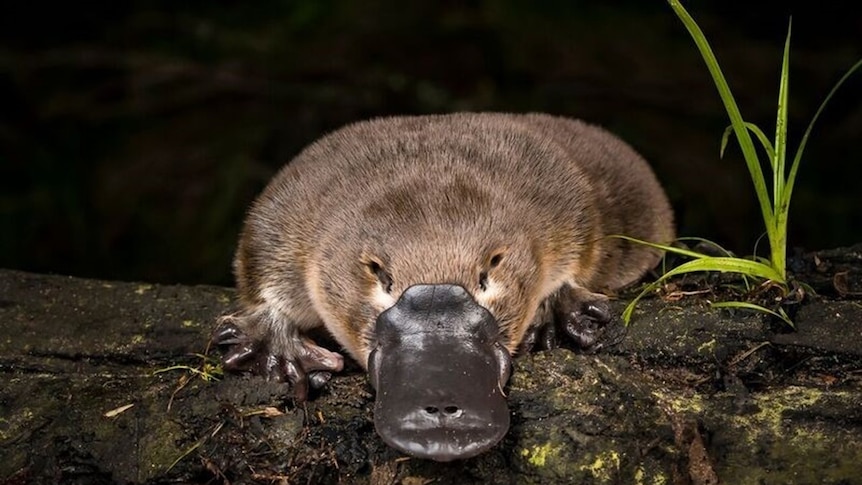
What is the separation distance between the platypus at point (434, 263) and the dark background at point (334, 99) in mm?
1815

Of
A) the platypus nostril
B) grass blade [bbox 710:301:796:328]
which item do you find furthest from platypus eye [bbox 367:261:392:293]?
grass blade [bbox 710:301:796:328]

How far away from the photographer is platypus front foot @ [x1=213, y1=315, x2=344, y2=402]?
2.80 metres

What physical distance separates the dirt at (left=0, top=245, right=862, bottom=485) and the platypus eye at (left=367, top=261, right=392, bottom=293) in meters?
0.24

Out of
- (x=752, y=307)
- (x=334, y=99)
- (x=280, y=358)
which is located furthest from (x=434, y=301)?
(x=334, y=99)

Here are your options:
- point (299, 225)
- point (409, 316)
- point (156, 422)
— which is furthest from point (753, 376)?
point (156, 422)

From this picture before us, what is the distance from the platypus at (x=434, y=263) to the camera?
238 cm

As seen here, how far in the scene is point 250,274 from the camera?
121 inches

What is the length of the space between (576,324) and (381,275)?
546mm

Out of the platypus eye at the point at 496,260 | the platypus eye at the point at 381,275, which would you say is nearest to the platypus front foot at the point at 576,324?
the platypus eye at the point at 496,260

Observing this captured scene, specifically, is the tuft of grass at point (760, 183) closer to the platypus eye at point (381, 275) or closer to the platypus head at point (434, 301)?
the platypus head at point (434, 301)

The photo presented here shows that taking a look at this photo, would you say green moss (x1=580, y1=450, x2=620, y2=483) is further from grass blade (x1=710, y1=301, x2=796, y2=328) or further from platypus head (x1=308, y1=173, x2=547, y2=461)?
grass blade (x1=710, y1=301, x2=796, y2=328)

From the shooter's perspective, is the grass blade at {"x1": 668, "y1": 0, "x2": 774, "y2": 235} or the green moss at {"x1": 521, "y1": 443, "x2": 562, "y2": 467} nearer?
the green moss at {"x1": 521, "y1": 443, "x2": 562, "y2": 467}

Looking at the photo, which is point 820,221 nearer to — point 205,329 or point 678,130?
point 678,130

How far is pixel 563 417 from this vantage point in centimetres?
250
